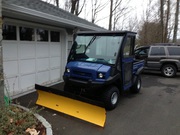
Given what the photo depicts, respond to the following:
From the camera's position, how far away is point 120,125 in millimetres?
3912

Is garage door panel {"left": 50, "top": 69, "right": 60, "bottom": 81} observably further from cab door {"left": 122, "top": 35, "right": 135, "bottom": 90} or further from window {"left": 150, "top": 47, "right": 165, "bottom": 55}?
window {"left": 150, "top": 47, "right": 165, "bottom": 55}

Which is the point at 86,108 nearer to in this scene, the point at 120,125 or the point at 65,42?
the point at 120,125

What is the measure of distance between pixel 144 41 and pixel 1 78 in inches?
825

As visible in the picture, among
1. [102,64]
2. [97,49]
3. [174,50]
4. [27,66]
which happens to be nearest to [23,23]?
[27,66]

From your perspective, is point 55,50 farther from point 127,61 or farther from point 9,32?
point 127,61

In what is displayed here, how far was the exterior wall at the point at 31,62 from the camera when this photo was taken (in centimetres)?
529

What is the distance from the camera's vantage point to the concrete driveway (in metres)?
3.62

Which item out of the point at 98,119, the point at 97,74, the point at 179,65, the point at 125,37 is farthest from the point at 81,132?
the point at 179,65

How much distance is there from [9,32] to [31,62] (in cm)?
135

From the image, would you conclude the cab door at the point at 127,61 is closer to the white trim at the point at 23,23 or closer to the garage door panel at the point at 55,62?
the white trim at the point at 23,23

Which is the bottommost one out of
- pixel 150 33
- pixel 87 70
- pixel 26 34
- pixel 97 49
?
pixel 87 70

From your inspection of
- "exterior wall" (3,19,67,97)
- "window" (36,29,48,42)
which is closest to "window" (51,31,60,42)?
"exterior wall" (3,19,67,97)

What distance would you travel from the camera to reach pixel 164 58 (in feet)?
31.7

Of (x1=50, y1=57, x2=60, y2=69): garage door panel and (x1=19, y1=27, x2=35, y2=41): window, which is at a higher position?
(x1=19, y1=27, x2=35, y2=41): window
